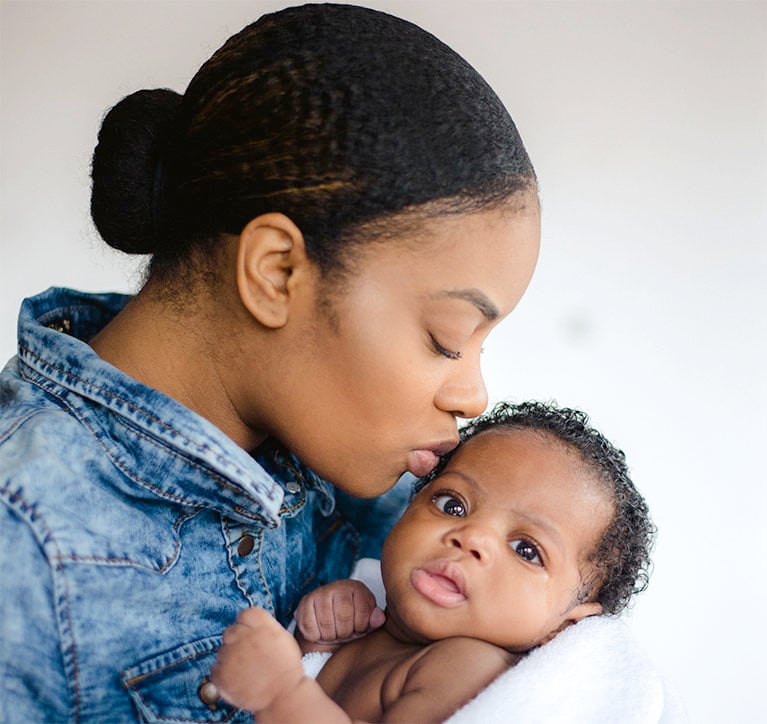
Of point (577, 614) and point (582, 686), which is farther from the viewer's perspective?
point (577, 614)

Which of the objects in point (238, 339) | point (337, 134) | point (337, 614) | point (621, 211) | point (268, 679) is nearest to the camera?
point (268, 679)

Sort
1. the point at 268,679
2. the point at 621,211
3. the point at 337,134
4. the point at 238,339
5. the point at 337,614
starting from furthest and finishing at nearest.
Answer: the point at 621,211 < the point at 337,614 < the point at 238,339 < the point at 337,134 < the point at 268,679

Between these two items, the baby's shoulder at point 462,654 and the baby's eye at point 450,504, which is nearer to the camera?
the baby's shoulder at point 462,654

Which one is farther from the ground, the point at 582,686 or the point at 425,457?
the point at 425,457

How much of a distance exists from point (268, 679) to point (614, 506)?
1.84 ft

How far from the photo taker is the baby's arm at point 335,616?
1197mm

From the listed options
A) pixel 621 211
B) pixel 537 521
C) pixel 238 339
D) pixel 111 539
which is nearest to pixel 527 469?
pixel 537 521

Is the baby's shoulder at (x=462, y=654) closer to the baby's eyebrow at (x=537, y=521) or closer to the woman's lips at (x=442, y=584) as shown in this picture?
the woman's lips at (x=442, y=584)

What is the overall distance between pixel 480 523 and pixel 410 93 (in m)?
0.52

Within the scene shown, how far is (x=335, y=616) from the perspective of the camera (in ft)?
3.93

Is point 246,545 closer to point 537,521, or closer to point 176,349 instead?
point 176,349

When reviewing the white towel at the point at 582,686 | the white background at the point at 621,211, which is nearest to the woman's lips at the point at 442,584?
the white towel at the point at 582,686

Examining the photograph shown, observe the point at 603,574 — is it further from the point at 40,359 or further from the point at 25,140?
the point at 25,140

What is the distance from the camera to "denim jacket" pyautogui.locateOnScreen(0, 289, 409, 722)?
0.90 metres
